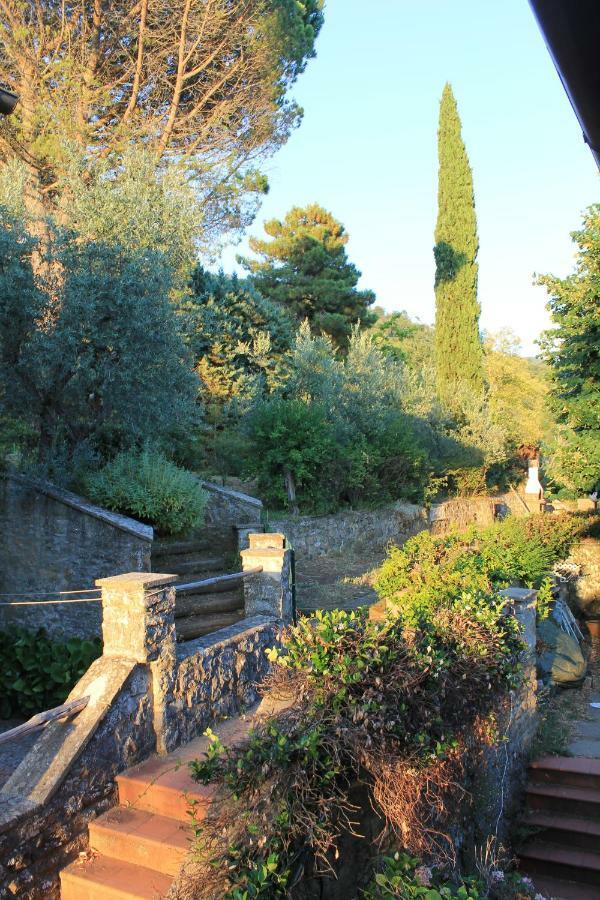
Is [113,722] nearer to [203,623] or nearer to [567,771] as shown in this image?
[203,623]

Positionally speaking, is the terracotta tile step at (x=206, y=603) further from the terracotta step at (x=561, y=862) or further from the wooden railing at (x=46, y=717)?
the terracotta step at (x=561, y=862)

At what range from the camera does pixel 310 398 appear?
1616 centimetres

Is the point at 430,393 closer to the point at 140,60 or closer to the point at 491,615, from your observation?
the point at 140,60

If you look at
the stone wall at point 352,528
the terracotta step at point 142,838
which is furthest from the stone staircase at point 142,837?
the stone wall at point 352,528

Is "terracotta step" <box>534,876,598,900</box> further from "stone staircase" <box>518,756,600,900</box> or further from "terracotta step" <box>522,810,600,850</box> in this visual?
"terracotta step" <box>522,810,600,850</box>

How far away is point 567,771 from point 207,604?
155 inches

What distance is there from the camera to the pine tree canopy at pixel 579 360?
35.7 ft

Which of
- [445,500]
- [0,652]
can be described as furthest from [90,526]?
[445,500]

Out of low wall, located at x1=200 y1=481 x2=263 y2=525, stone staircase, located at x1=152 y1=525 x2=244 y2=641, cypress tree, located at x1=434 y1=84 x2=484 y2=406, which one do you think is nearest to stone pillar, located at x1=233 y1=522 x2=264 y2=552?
stone staircase, located at x1=152 y1=525 x2=244 y2=641

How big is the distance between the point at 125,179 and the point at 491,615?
9562 millimetres

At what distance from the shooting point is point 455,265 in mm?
21781

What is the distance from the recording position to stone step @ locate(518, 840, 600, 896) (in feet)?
19.4

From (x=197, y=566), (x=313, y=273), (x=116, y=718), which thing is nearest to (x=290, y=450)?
(x=197, y=566)

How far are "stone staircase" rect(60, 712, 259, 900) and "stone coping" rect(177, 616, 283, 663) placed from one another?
799 mm
